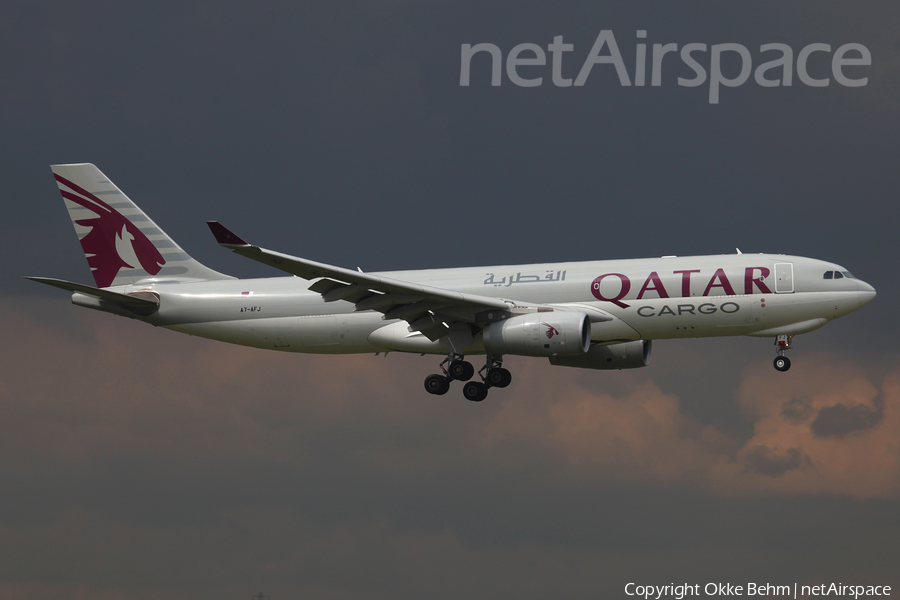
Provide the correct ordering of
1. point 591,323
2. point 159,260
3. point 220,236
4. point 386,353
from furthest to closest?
1. point 159,260
2. point 386,353
3. point 591,323
4. point 220,236

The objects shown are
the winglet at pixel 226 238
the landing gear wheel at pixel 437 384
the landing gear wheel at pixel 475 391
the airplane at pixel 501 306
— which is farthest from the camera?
the landing gear wheel at pixel 475 391

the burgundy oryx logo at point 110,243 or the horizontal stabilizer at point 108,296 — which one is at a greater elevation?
the burgundy oryx logo at point 110,243

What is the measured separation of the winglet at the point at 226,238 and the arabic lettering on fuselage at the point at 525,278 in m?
11.5

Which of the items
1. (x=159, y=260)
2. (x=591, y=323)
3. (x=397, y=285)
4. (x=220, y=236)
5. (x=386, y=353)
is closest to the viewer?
(x=220, y=236)

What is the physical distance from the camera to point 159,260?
165ft

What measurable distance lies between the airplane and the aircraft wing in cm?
5

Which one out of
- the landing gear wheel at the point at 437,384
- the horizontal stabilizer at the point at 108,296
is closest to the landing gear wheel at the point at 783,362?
Answer: the landing gear wheel at the point at 437,384

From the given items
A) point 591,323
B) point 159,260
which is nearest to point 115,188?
point 159,260

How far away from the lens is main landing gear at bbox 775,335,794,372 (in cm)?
4203

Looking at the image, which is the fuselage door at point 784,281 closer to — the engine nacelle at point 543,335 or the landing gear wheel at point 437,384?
the engine nacelle at point 543,335

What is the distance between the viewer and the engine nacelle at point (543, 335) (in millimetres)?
40281

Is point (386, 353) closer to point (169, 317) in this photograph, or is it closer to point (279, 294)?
point (279, 294)

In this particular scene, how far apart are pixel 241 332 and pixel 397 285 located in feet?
32.5

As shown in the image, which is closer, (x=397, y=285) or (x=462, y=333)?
(x=397, y=285)
